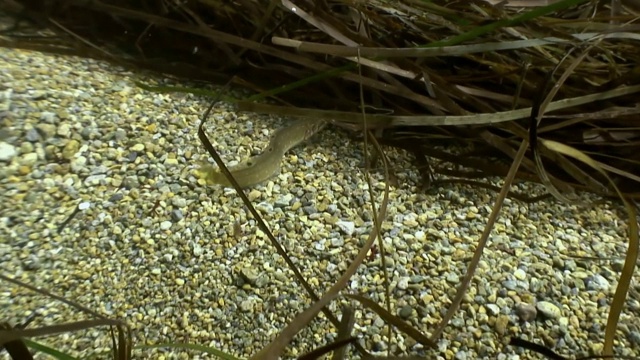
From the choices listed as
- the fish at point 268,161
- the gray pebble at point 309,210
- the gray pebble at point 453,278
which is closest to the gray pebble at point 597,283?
the gray pebble at point 453,278

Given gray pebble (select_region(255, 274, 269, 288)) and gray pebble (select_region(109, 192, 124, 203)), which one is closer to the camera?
gray pebble (select_region(255, 274, 269, 288))

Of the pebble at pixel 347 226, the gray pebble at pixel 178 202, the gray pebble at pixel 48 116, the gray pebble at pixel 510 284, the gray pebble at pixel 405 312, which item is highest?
the gray pebble at pixel 510 284

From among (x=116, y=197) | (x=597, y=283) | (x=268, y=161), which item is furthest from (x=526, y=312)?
(x=116, y=197)

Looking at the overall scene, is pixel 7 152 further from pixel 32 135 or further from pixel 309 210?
pixel 309 210

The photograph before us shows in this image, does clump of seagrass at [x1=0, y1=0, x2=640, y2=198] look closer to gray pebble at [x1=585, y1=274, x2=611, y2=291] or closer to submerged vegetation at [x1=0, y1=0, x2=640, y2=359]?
submerged vegetation at [x1=0, y1=0, x2=640, y2=359]

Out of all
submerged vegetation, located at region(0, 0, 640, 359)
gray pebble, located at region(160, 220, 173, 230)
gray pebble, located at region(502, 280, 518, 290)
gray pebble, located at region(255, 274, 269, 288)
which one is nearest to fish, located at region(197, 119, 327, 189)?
submerged vegetation, located at region(0, 0, 640, 359)

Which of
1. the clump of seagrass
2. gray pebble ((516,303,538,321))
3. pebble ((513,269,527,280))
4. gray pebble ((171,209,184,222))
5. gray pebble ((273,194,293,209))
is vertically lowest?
gray pebble ((171,209,184,222))

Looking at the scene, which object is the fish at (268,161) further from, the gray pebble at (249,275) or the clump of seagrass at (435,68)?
the gray pebble at (249,275)

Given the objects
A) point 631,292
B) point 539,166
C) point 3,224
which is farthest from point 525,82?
point 3,224
